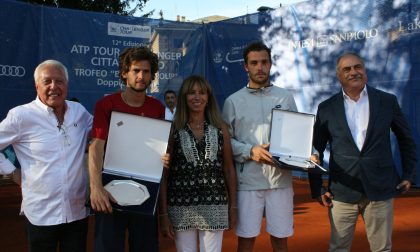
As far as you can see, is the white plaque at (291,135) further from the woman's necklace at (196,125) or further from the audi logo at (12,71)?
the audi logo at (12,71)

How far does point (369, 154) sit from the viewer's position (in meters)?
3.07

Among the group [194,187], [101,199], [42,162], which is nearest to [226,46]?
[194,187]

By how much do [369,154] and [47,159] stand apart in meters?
2.08

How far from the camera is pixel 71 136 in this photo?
2.75m

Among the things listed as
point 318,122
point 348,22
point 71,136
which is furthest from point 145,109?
point 348,22

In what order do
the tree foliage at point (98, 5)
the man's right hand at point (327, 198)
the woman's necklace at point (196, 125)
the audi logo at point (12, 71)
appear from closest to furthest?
the woman's necklace at point (196, 125) → the man's right hand at point (327, 198) → the audi logo at point (12, 71) → the tree foliage at point (98, 5)

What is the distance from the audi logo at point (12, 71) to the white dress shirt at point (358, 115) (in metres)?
5.59

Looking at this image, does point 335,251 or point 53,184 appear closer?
point 53,184

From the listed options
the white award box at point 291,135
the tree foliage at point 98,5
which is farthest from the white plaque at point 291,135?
the tree foliage at point 98,5

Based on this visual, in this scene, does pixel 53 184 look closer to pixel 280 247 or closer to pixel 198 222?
pixel 198 222

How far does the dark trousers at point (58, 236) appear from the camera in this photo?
8.81ft

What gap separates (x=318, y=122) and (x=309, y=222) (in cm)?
268

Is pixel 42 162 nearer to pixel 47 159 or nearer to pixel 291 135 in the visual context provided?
pixel 47 159

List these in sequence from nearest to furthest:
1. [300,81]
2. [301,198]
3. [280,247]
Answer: [280,247]
[301,198]
[300,81]
